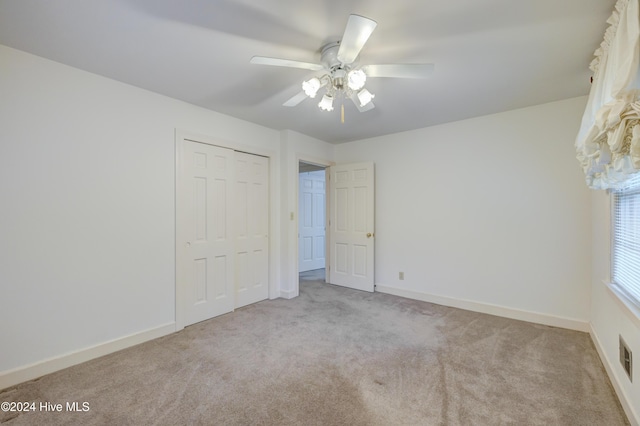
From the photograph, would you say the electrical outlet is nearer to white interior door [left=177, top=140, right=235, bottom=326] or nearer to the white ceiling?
the white ceiling

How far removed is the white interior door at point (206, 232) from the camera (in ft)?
9.98

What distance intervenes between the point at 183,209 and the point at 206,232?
15.2 inches

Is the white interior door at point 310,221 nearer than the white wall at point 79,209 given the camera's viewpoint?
No

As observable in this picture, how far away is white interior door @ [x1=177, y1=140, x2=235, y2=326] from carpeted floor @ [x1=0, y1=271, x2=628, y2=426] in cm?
31

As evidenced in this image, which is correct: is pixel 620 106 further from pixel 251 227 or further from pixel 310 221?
pixel 310 221

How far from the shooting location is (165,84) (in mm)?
2598

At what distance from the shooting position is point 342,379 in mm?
2074

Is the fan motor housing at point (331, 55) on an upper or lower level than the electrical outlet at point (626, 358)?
upper

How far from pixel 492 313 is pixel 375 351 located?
1.82 meters

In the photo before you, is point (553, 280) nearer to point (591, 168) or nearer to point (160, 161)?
point (591, 168)

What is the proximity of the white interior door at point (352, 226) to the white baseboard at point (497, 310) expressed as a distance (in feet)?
1.68

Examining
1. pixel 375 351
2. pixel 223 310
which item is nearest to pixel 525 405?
pixel 375 351

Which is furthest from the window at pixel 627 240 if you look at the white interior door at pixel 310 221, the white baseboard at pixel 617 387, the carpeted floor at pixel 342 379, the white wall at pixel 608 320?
the white interior door at pixel 310 221

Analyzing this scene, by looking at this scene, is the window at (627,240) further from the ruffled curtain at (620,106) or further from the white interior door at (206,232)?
the white interior door at (206,232)
